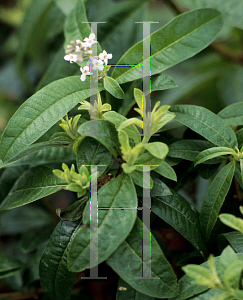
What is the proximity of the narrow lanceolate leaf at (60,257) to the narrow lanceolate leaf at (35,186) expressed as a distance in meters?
0.07

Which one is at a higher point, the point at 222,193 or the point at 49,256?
the point at 222,193

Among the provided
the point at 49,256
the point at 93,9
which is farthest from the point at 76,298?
the point at 93,9

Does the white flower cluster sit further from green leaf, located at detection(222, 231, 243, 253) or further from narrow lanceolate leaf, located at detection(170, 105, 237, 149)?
green leaf, located at detection(222, 231, 243, 253)

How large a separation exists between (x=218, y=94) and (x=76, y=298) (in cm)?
103

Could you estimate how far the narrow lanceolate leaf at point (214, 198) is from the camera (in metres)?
0.55

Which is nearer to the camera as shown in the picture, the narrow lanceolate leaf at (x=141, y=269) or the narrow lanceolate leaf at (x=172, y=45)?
the narrow lanceolate leaf at (x=141, y=269)

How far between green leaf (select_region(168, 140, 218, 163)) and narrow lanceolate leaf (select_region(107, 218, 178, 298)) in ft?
0.65

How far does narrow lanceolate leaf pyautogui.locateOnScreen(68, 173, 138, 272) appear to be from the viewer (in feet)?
1.47

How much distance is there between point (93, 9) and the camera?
1.15 meters

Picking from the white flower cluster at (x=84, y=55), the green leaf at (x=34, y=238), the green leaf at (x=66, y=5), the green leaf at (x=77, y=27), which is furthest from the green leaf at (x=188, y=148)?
the green leaf at (x=66, y=5)

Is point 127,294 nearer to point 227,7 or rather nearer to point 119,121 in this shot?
point 119,121

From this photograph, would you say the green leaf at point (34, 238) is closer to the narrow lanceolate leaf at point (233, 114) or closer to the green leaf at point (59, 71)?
the green leaf at point (59, 71)

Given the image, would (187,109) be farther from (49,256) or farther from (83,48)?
(49,256)

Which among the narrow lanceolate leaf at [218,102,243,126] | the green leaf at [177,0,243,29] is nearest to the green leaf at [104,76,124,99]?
the narrow lanceolate leaf at [218,102,243,126]
